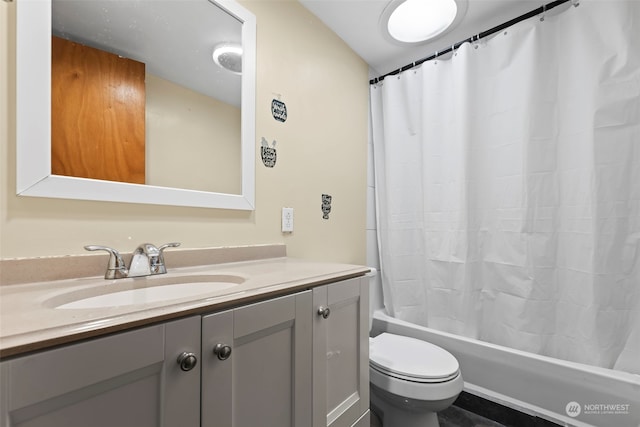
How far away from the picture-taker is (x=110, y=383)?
1.46 feet

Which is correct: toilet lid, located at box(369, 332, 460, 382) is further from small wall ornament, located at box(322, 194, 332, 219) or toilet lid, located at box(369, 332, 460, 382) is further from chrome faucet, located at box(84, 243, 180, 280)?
chrome faucet, located at box(84, 243, 180, 280)

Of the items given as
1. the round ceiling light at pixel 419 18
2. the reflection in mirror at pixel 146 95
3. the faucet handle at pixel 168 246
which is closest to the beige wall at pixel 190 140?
the reflection in mirror at pixel 146 95

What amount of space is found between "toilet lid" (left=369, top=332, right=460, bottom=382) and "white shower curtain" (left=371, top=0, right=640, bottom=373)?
16.0 inches

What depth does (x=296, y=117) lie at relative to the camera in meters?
1.46

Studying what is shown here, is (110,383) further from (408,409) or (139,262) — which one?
(408,409)

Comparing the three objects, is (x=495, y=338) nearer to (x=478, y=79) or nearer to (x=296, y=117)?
(x=478, y=79)

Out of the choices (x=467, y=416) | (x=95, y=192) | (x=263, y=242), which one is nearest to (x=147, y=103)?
(x=95, y=192)

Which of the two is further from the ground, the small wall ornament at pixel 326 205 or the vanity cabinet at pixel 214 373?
the small wall ornament at pixel 326 205

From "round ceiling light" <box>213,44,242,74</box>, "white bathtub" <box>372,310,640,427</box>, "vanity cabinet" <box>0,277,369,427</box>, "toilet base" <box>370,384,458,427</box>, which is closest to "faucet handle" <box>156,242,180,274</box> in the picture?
"vanity cabinet" <box>0,277,369,427</box>

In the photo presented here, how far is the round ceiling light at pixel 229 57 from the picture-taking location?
45.6 inches

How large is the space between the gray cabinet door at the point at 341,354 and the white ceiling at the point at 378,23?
1.46 metres

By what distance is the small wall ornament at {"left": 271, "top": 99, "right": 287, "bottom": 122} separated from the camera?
1.34m

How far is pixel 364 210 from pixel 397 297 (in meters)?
0.62

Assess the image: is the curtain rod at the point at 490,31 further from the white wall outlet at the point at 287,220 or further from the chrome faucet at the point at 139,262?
the chrome faucet at the point at 139,262
